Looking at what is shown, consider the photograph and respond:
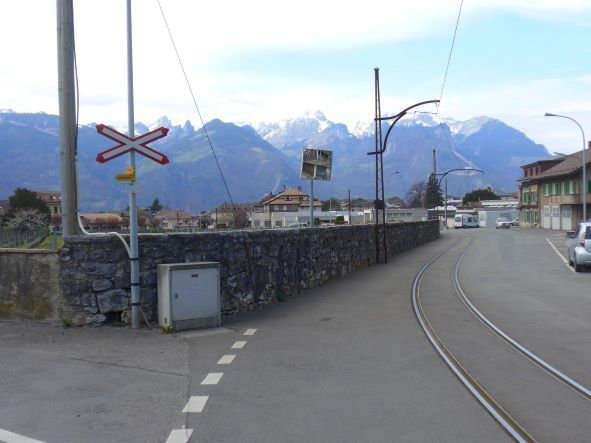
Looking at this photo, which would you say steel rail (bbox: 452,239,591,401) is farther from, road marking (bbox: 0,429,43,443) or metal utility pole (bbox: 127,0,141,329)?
metal utility pole (bbox: 127,0,141,329)

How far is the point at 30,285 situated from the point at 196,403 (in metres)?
4.84

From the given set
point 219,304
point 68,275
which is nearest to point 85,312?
point 68,275

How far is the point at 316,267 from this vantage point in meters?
15.7

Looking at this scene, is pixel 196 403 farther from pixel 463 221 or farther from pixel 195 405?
pixel 463 221

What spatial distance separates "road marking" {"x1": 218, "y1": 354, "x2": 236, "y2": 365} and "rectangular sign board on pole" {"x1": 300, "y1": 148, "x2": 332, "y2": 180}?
476 inches

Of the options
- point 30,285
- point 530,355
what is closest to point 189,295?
point 30,285

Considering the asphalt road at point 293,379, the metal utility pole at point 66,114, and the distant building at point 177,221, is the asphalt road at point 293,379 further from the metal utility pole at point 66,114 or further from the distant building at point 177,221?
the distant building at point 177,221

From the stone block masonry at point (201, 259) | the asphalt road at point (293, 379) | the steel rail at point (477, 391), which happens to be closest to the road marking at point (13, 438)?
the asphalt road at point (293, 379)

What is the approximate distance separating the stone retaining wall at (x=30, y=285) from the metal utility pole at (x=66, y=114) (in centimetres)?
68

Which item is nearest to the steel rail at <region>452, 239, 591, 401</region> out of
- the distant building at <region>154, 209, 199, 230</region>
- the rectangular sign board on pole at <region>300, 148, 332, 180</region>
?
the rectangular sign board on pole at <region>300, 148, 332, 180</region>

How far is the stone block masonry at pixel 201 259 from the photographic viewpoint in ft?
29.4

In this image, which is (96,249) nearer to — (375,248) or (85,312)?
(85,312)

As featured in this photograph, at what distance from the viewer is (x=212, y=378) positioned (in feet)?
20.7

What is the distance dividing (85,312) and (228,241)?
2721 millimetres
